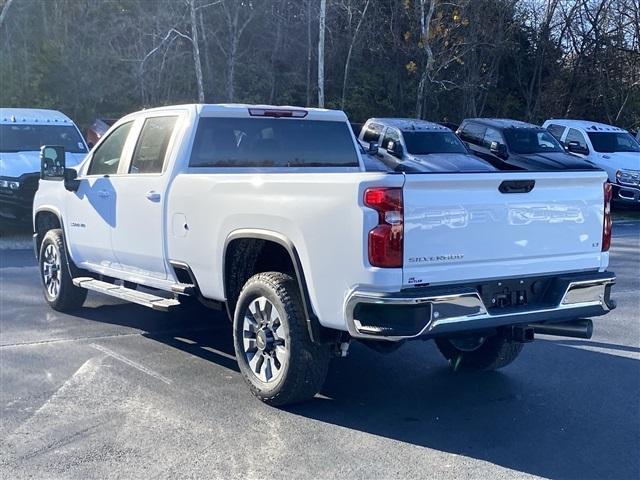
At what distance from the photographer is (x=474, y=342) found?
6.27 m

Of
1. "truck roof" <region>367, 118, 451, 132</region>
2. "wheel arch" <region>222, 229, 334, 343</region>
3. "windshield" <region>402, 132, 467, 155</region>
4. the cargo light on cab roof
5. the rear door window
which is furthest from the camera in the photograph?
"truck roof" <region>367, 118, 451, 132</region>

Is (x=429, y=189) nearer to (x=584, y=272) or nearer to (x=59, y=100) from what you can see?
(x=584, y=272)

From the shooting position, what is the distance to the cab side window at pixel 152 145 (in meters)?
6.79

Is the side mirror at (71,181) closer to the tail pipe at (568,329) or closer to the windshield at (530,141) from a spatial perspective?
the tail pipe at (568,329)

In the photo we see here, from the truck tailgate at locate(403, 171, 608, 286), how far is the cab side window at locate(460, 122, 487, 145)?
1358 centimetres

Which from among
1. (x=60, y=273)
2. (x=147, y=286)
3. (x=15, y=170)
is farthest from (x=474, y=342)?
(x=15, y=170)

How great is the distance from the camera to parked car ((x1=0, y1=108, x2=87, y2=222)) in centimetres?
1306

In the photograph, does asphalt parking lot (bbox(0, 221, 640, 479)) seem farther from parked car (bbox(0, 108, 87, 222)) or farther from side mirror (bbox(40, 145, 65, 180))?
parked car (bbox(0, 108, 87, 222))

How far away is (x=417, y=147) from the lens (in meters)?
17.1

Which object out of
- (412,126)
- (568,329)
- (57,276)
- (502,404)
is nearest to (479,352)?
(502,404)

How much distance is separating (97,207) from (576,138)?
1593 centimetres

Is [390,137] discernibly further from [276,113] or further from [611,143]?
[276,113]

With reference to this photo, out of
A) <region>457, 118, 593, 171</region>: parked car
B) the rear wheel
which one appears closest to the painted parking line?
the rear wheel

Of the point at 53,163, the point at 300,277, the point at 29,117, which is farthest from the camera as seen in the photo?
the point at 29,117
